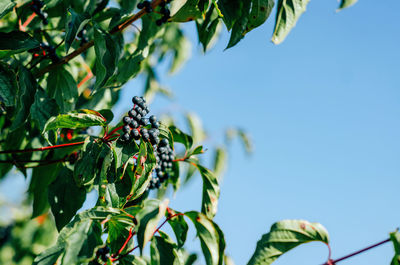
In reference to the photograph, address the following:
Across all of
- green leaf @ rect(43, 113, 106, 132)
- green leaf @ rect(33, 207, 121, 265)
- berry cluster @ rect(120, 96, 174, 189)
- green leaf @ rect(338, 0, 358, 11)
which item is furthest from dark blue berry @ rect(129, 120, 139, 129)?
green leaf @ rect(338, 0, 358, 11)

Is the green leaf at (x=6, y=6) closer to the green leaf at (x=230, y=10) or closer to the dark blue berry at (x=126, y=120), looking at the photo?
the dark blue berry at (x=126, y=120)

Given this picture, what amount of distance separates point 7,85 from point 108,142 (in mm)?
466

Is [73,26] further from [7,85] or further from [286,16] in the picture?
[286,16]

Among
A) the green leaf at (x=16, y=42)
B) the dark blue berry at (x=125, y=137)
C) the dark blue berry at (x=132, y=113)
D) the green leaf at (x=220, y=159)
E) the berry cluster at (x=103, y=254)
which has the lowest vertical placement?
the green leaf at (x=220, y=159)

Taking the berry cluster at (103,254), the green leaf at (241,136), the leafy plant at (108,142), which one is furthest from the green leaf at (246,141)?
the berry cluster at (103,254)

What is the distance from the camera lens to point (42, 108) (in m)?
1.85

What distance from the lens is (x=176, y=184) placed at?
88.5 inches

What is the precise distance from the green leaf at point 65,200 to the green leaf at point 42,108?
30 centimetres

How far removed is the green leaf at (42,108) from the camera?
1788 millimetres

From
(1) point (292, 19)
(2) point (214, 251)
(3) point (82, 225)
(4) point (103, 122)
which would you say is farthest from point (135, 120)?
(1) point (292, 19)

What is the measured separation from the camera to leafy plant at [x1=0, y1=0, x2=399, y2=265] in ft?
4.63

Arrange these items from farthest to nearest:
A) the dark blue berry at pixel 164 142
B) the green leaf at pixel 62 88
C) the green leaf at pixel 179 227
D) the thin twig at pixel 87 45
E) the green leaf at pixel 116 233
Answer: the green leaf at pixel 62 88 → the thin twig at pixel 87 45 → the dark blue berry at pixel 164 142 → the green leaf at pixel 179 227 → the green leaf at pixel 116 233

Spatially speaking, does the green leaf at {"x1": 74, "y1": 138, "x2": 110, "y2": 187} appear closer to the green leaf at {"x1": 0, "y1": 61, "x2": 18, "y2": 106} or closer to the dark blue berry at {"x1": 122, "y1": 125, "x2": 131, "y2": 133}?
the dark blue berry at {"x1": 122, "y1": 125, "x2": 131, "y2": 133}

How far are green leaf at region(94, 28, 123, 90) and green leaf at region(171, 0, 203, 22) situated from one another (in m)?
0.33
